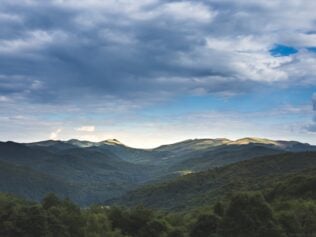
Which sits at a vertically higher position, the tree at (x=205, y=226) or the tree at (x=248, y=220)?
the tree at (x=248, y=220)

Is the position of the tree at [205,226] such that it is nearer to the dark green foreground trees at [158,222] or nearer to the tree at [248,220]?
the dark green foreground trees at [158,222]

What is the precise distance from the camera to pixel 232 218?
374ft

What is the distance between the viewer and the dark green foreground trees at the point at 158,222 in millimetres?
113188

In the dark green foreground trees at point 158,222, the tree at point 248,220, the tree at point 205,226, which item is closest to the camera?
the tree at point 248,220

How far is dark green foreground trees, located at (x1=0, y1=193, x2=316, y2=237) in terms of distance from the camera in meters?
113

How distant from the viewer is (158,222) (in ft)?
486

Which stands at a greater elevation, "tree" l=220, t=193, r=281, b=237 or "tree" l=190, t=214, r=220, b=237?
"tree" l=220, t=193, r=281, b=237

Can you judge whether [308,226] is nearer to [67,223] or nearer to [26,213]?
[67,223]

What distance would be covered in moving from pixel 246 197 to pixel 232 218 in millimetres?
7337

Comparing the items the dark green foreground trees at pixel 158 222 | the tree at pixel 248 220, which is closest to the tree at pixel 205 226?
the dark green foreground trees at pixel 158 222

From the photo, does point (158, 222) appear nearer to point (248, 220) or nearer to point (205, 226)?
point (205, 226)

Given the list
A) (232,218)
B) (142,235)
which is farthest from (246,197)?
(142,235)

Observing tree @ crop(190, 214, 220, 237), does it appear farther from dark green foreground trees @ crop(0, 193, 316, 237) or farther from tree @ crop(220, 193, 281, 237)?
tree @ crop(220, 193, 281, 237)

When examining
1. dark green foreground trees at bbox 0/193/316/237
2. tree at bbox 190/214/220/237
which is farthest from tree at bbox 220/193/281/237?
tree at bbox 190/214/220/237
